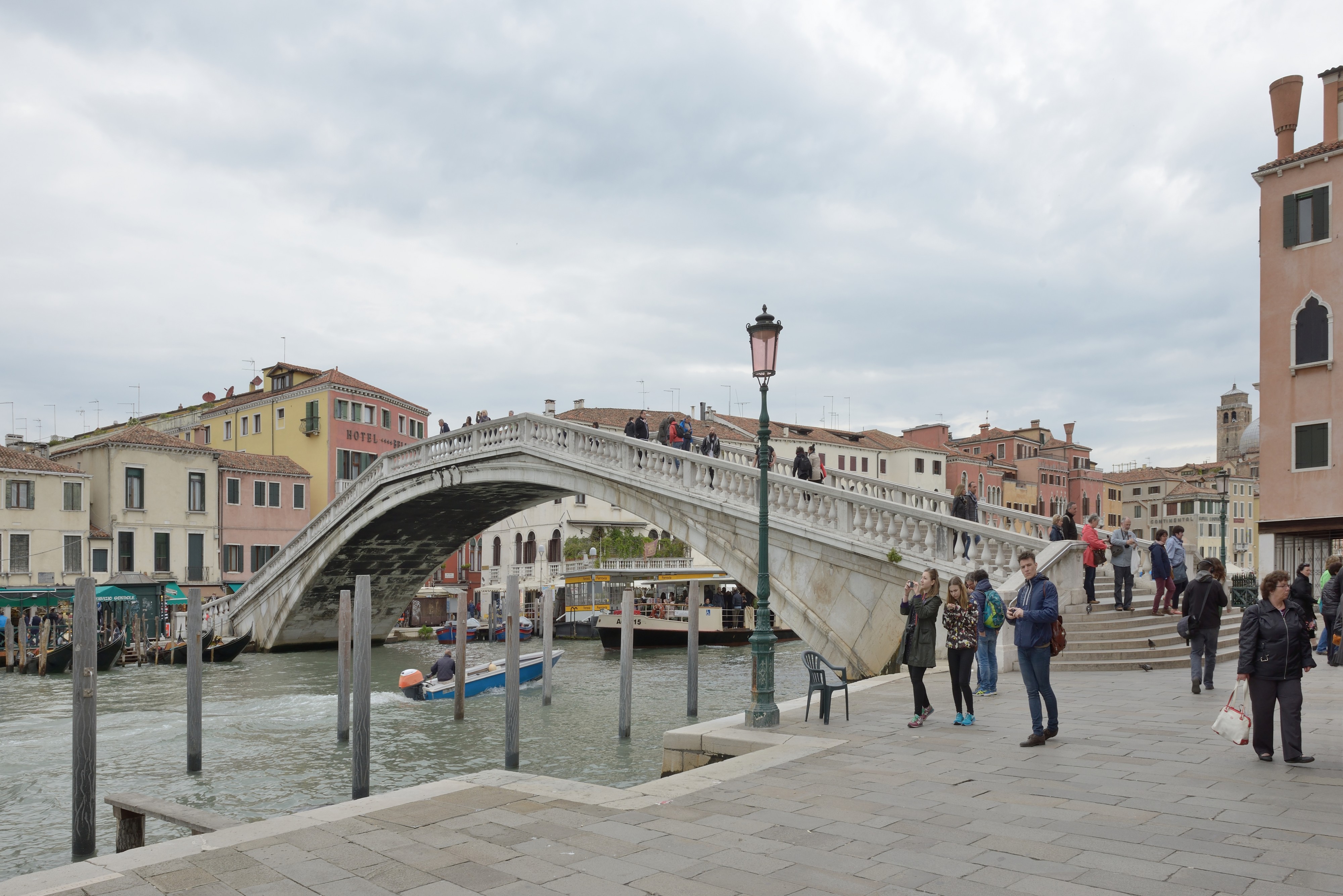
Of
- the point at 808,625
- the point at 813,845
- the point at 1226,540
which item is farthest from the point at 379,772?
the point at 1226,540

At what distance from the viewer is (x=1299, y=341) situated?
1881 cm

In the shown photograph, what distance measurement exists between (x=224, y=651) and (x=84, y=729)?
765 inches

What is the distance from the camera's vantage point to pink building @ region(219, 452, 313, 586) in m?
32.9

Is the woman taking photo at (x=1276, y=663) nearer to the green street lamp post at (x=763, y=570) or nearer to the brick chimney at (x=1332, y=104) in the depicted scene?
the green street lamp post at (x=763, y=570)

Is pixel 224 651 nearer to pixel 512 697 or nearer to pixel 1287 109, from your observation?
pixel 512 697

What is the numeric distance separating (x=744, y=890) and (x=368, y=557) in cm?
2471

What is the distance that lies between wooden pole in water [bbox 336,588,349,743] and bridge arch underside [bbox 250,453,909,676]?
13.4 feet

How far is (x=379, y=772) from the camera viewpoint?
10688 millimetres

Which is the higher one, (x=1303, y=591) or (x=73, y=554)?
(x=1303, y=591)

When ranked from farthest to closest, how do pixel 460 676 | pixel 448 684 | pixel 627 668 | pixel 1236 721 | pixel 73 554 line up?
pixel 73 554 < pixel 448 684 < pixel 460 676 < pixel 627 668 < pixel 1236 721

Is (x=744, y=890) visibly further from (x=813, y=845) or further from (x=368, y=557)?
(x=368, y=557)

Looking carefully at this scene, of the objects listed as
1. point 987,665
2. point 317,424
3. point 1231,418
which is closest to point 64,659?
point 317,424

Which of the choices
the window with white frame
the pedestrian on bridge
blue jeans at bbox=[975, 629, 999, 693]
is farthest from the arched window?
the window with white frame

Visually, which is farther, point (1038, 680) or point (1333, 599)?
point (1333, 599)
